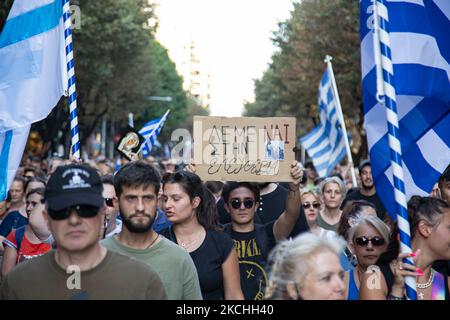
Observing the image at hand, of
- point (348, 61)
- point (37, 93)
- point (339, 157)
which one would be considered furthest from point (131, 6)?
point (37, 93)

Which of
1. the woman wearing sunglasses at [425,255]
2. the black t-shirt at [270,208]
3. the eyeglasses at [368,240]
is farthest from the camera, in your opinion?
the black t-shirt at [270,208]

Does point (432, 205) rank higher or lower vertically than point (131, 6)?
lower

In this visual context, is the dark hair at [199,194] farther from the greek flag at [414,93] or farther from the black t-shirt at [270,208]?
the black t-shirt at [270,208]

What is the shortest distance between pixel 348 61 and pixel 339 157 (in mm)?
16710

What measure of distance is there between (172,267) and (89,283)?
0.90 m

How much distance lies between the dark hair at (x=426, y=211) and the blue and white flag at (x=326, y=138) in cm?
951

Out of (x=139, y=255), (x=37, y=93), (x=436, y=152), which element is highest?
(x=37, y=93)

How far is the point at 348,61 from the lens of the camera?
102ft

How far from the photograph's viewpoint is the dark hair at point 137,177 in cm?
488

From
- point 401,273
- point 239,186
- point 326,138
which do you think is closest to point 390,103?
point 401,273

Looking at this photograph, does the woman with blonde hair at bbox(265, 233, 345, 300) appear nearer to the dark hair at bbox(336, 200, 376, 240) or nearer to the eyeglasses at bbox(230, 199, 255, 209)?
the eyeglasses at bbox(230, 199, 255, 209)

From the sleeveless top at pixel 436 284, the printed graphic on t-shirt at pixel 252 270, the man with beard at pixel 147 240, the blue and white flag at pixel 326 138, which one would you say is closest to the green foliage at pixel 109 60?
the blue and white flag at pixel 326 138

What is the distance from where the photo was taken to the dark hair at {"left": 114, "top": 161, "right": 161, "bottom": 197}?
4.88 m

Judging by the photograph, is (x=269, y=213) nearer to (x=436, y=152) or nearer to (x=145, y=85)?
(x=436, y=152)
